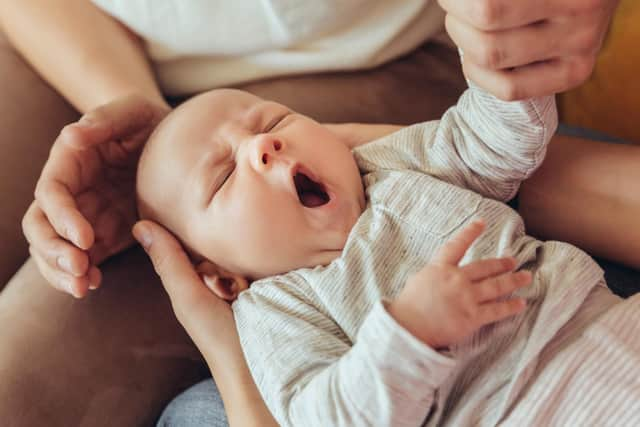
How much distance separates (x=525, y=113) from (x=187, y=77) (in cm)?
77

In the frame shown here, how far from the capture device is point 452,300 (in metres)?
0.66

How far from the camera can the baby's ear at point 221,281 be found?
0.97 meters

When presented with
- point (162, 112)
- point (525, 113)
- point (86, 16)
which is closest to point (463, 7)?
point (525, 113)

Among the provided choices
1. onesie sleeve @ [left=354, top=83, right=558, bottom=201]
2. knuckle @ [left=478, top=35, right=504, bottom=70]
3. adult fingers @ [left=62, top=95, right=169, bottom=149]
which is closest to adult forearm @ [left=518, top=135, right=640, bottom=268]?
onesie sleeve @ [left=354, top=83, right=558, bottom=201]

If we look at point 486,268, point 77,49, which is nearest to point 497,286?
point 486,268

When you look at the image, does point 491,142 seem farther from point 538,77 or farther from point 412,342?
point 412,342

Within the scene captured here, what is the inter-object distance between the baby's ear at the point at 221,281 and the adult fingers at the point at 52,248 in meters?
0.17

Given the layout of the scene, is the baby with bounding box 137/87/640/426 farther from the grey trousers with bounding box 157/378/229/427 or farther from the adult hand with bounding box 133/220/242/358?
the grey trousers with bounding box 157/378/229/427

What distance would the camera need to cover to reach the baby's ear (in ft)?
3.17

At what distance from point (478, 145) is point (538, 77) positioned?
25 centimetres

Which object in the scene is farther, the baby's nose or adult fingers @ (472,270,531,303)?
the baby's nose

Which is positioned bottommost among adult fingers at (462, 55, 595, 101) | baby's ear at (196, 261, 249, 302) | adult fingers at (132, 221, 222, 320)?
baby's ear at (196, 261, 249, 302)

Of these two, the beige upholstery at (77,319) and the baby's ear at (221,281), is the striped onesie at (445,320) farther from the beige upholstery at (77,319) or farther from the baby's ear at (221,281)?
the beige upholstery at (77,319)

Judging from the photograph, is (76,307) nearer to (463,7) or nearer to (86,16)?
(86,16)
